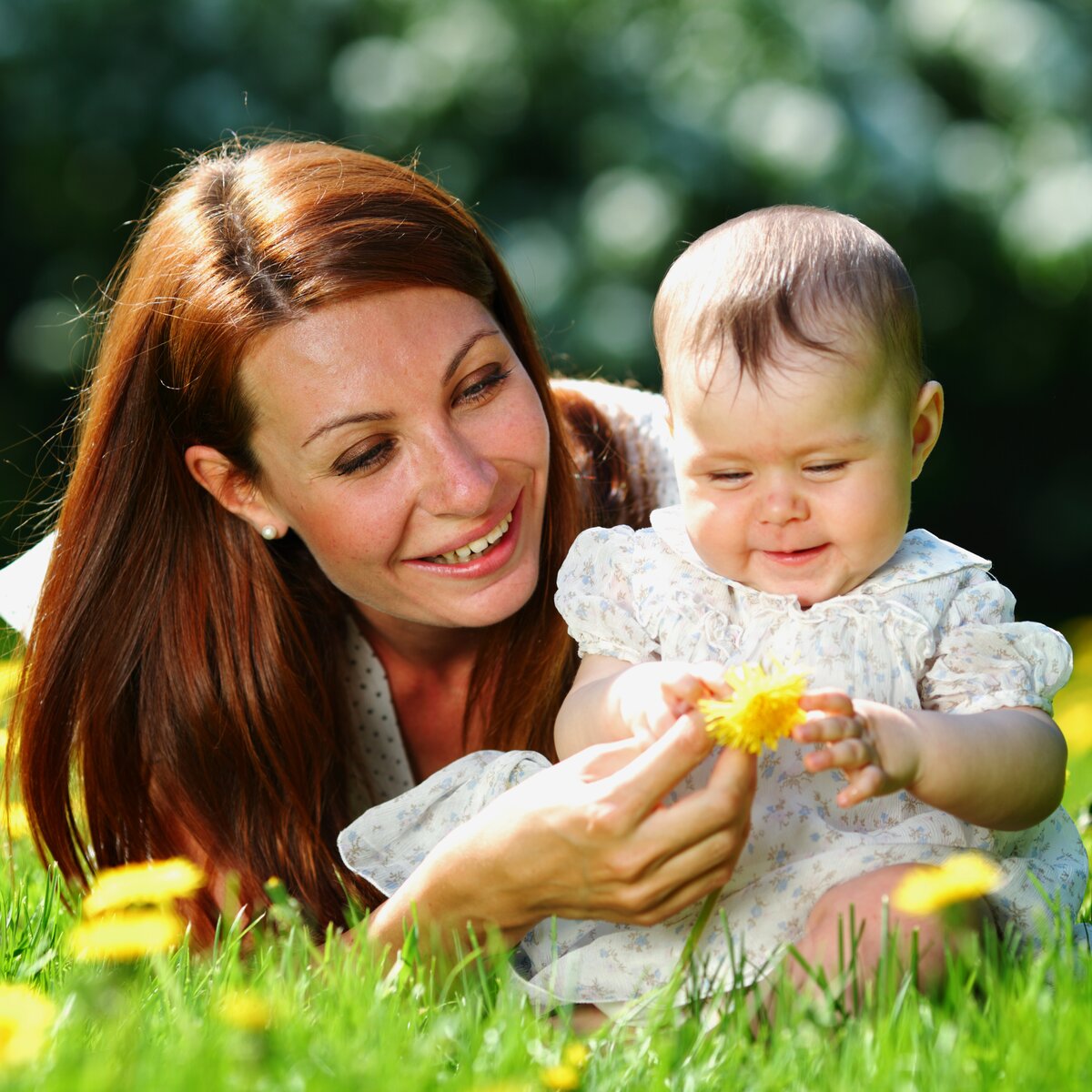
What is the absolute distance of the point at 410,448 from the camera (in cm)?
231

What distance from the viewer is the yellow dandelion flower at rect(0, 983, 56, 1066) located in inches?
51.1

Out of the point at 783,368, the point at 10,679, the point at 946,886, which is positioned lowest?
the point at 10,679

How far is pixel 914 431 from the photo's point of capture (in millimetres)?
1905

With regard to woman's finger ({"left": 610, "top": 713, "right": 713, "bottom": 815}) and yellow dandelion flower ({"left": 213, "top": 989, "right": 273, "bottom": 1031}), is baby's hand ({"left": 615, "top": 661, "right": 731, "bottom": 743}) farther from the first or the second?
yellow dandelion flower ({"left": 213, "top": 989, "right": 273, "bottom": 1031})

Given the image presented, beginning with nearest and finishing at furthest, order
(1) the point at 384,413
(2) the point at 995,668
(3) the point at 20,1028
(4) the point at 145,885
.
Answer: (3) the point at 20,1028 → (4) the point at 145,885 → (2) the point at 995,668 → (1) the point at 384,413

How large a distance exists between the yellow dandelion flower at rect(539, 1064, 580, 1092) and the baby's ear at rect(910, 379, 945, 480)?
83 centimetres

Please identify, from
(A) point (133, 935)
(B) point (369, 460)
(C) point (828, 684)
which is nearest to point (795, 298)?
(C) point (828, 684)

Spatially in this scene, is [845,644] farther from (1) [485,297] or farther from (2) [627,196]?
(2) [627,196]

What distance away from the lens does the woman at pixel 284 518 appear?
232 cm

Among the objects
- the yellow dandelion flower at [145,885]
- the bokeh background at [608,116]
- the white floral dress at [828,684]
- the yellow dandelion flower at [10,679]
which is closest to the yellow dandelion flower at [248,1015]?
the yellow dandelion flower at [145,885]

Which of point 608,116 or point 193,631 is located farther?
point 608,116

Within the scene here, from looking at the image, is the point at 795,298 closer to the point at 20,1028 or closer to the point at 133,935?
the point at 133,935

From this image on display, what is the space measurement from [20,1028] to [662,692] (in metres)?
0.77

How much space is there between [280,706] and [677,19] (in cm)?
429
